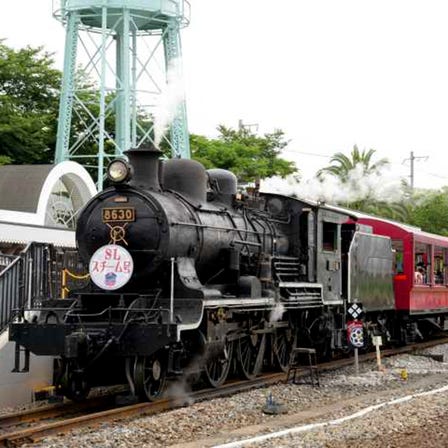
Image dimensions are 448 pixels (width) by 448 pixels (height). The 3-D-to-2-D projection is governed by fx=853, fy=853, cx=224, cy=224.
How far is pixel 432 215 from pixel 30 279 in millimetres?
43589

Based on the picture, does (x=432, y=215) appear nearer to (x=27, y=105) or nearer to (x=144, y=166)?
(x=27, y=105)

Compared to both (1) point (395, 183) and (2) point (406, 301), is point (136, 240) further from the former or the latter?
(1) point (395, 183)

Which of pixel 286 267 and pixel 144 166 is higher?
pixel 144 166

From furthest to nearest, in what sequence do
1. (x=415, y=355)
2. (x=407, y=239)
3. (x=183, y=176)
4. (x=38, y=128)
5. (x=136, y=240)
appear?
(x=38, y=128) → (x=407, y=239) → (x=415, y=355) → (x=183, y=176) → (x=136, y=240)

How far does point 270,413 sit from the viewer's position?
1105cm

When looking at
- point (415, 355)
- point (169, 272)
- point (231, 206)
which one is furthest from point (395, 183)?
point (169, 272)

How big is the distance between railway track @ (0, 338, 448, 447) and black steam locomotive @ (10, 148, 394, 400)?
0.30 meters

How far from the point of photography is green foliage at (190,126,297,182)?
39.8m

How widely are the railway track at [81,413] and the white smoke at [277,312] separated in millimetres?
1013

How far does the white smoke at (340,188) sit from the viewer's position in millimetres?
19766

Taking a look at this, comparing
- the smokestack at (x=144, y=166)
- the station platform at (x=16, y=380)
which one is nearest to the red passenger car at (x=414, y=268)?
the smokestack at (x=144, y=166)

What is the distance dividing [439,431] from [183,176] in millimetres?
5671

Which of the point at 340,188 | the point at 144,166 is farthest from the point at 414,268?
the point at 144,166

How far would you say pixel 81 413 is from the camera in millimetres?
11391
